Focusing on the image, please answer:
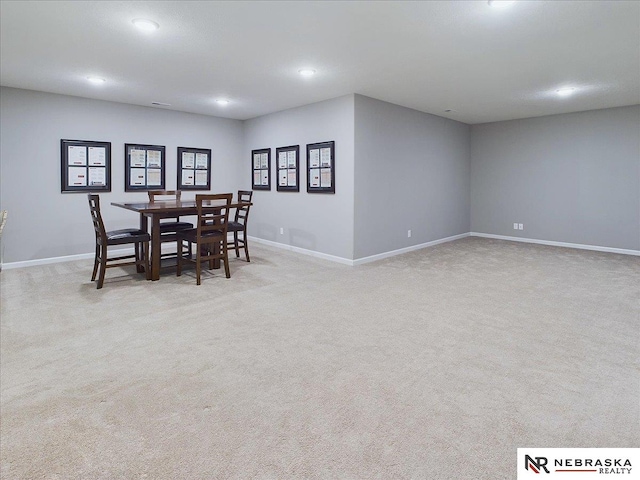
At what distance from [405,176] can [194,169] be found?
3687 millimetres

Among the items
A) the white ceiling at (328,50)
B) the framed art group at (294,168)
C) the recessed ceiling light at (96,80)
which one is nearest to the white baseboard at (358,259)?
the framed art group at (294,168)

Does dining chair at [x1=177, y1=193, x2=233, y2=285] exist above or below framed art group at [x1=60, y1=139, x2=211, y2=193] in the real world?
below

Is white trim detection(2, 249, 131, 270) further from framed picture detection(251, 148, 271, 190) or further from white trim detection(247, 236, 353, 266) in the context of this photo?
framed picture detection(251, 148, 271, 190)

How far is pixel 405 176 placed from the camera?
6285 millimetres

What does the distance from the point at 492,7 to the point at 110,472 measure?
350 centimetres

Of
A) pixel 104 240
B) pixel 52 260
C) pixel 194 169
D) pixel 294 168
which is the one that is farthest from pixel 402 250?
pixel 52 260

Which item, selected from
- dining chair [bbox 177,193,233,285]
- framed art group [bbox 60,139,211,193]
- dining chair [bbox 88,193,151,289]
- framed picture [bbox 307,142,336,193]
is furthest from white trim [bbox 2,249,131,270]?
framed picture [bbox 307,142,336,193]

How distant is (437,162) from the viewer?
23.1 ft

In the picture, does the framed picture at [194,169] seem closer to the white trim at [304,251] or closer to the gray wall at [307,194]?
the gray wall at [307,194]

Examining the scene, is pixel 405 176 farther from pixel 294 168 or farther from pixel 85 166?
pixel 85 166

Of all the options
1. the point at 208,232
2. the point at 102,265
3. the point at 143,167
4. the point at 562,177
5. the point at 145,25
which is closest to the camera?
the point at 145,25

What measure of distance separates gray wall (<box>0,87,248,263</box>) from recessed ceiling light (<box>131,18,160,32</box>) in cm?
313

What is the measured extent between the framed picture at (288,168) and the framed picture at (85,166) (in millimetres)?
2628

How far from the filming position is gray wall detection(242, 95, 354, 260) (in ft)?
17.9
